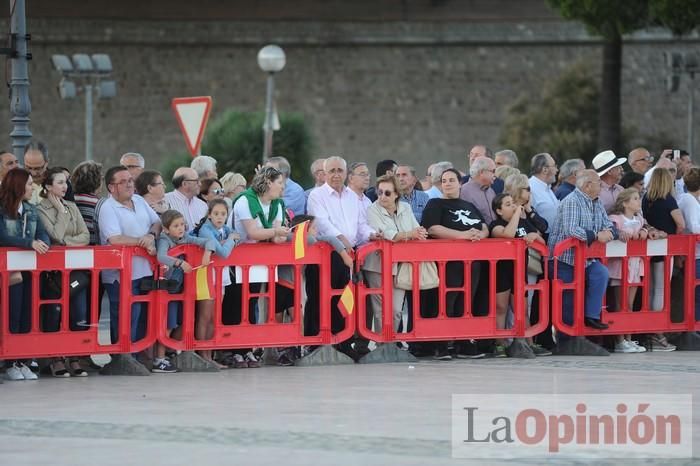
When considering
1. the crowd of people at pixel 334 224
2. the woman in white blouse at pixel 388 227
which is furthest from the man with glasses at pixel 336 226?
the woman in white blouse at pixel 388 227

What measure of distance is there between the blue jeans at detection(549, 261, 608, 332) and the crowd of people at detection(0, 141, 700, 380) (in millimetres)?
12

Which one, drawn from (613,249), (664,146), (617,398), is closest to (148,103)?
(664,146)

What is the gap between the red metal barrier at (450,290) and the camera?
1392cm

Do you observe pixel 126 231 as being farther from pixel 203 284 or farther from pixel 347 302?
pixel 347 302

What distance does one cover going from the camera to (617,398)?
38.2 feet

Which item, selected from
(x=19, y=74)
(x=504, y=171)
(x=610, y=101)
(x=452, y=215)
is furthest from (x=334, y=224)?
(x=610, y=101)

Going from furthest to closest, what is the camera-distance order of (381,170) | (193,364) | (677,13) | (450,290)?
1. (677,13)
2. (381,170)
3. (450,290)
4. (193,364)

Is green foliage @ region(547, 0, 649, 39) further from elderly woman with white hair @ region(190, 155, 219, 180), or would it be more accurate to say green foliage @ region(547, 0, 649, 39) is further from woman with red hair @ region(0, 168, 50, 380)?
woman with red hair @ region(0, 168, 50, 380)

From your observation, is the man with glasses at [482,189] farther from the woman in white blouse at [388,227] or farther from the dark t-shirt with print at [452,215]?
the woman in white blouse at [388,227]

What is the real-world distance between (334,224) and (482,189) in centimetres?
159

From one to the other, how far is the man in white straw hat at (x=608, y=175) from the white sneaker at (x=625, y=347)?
1291mm

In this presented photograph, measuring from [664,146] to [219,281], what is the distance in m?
30.6

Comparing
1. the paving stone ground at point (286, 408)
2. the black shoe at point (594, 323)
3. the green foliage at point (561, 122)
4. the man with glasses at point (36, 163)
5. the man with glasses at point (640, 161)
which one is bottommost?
the paving stone ground at point (286, 408)

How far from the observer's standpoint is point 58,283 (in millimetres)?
13023
